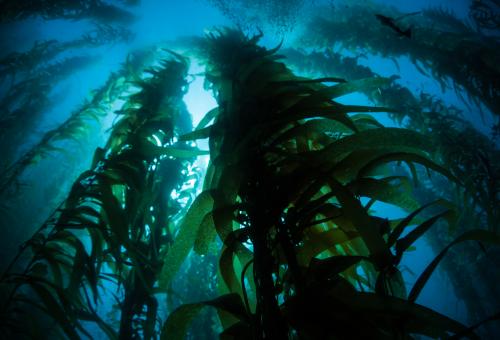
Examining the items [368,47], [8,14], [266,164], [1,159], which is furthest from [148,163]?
[1,159]

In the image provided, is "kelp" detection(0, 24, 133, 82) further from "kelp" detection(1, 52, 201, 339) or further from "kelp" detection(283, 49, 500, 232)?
"kelp" detection(283, 49, 500, 232)

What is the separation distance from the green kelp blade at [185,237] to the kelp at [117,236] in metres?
0.32

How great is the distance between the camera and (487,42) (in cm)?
473

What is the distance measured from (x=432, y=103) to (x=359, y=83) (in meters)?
3.43

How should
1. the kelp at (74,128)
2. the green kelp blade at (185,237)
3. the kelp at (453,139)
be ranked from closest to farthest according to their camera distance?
the green kelp blade at (185,237), the kelp at (453,139), the kelp at (74,128)

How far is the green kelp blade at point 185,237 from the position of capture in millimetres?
1131

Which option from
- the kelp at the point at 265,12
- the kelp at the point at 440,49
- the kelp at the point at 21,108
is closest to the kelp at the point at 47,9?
the kelp at the point at 21,108

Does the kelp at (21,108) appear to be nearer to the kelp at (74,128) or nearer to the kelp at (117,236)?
the kelp at (74,128)

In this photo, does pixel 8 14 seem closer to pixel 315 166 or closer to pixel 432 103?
pixel 315 166

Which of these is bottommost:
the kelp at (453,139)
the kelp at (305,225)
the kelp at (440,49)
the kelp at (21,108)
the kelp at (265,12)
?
the kelp at (305,225)

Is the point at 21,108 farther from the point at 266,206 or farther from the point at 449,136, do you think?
the point at 449,136

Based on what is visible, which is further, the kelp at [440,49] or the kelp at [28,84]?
the kelp at [28,84]

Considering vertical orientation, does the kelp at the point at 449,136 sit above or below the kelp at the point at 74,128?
below

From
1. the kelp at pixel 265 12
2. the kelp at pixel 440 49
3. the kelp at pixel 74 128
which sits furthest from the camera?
the kelp at pixel 265 12
